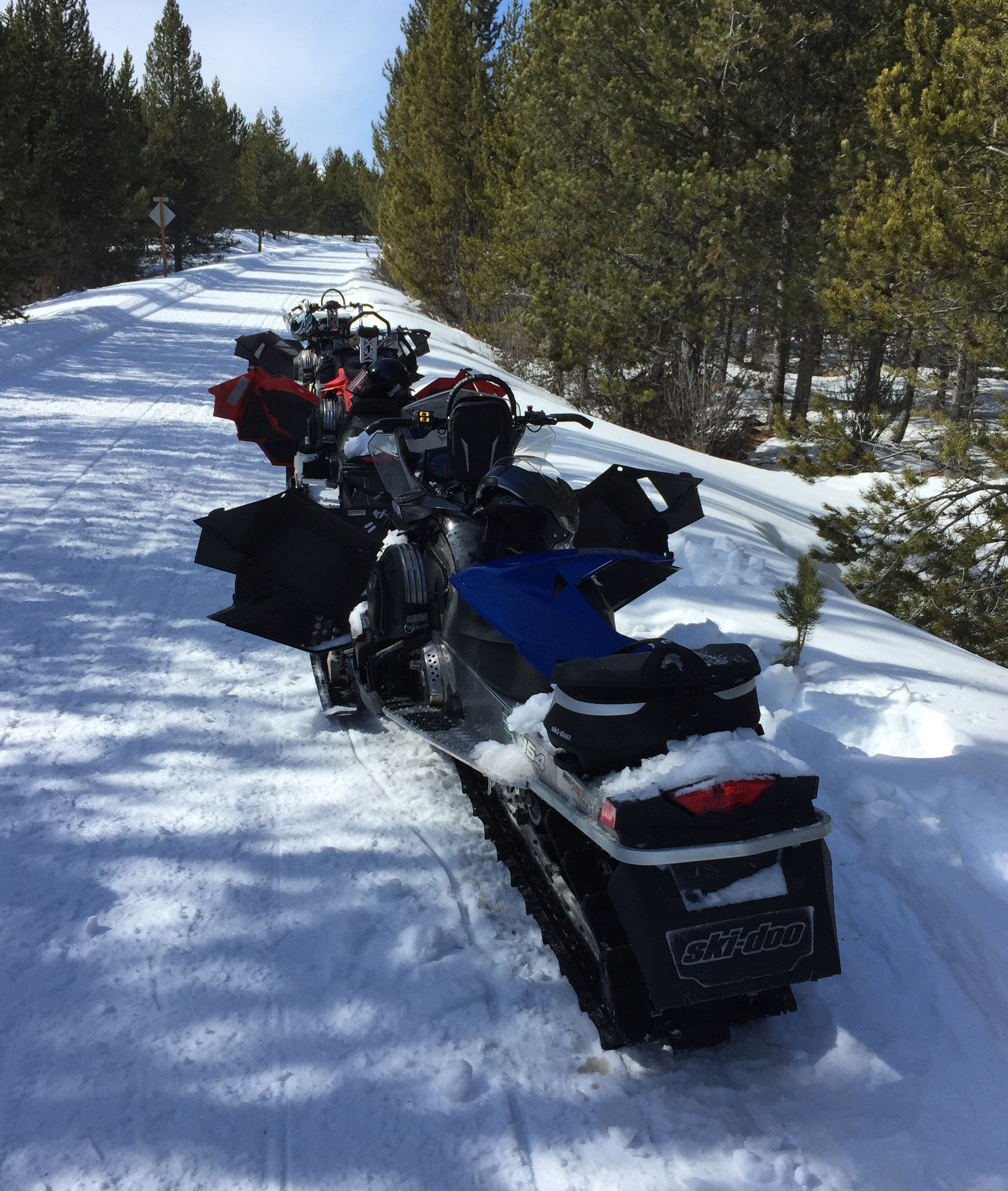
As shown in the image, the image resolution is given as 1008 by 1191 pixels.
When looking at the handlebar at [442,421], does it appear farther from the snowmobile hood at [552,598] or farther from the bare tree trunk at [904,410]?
the bare tree trunk at [904,410]

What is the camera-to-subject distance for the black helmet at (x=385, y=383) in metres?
5.90

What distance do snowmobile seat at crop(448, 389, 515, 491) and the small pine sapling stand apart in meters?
1.74

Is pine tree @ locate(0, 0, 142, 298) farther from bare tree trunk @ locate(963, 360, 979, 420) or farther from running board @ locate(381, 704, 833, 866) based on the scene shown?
running board @ locate(381, 704, 833, 866)

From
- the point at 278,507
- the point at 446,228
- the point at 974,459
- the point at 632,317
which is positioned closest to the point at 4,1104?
the point at 278,507

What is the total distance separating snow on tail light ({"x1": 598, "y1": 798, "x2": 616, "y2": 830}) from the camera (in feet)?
6.56

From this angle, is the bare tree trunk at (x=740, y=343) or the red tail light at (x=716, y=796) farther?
the bare tree trunk at (x=740, y=343)

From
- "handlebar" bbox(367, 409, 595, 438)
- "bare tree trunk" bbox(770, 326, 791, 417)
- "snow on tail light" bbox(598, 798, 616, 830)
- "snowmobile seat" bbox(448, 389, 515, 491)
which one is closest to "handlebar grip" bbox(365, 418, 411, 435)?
"handlebar" bbox(367, 409, 595, 438)

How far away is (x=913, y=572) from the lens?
6773mm

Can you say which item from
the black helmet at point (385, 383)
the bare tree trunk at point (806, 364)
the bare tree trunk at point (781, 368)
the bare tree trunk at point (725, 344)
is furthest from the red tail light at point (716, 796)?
the bare tree trunk at point (781, 368)

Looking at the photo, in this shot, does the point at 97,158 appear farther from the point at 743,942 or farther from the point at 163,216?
the point at 743,942

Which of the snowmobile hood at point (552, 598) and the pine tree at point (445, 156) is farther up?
the pine tree at point (445, 156)

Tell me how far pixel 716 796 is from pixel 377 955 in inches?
46.5

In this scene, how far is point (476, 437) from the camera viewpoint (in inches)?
142

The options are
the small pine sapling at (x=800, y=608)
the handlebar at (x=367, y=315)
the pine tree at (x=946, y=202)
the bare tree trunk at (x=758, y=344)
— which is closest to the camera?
the small pine sapling at (x=800, y=608)
